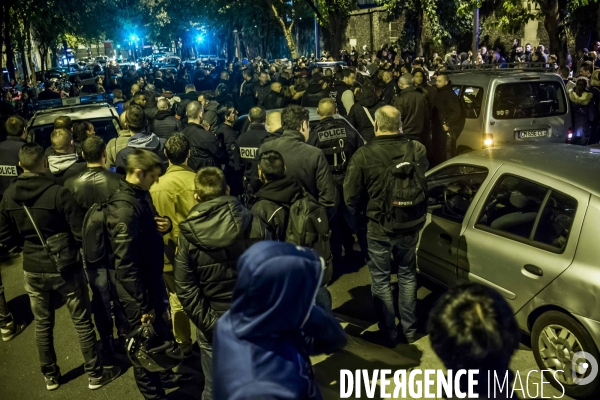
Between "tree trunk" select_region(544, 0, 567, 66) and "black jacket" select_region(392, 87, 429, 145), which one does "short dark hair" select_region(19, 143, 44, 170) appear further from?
"tree trunk" select_region(544, 0, 567, 66)

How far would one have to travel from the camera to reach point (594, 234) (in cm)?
380

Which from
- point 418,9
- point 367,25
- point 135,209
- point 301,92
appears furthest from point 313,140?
point 367,25

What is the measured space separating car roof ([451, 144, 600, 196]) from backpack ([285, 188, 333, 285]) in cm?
165

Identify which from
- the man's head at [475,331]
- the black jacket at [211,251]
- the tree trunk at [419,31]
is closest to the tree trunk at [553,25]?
the tree trunk at [419,31]

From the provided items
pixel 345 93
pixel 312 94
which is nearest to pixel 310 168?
pixel 345 93

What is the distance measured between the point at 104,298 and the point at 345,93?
6.79m

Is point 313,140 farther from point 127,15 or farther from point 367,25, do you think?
point 127,15

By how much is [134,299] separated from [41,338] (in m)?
1.26

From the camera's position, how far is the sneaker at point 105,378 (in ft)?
15.5

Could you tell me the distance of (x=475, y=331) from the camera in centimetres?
206

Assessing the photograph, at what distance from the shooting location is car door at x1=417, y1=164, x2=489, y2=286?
5.03m

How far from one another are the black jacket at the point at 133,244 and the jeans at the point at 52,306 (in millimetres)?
777

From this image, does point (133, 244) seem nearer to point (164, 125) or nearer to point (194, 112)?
point (194, 112)

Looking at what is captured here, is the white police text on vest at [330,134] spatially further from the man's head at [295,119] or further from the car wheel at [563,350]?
the car wheel at [563,350]
